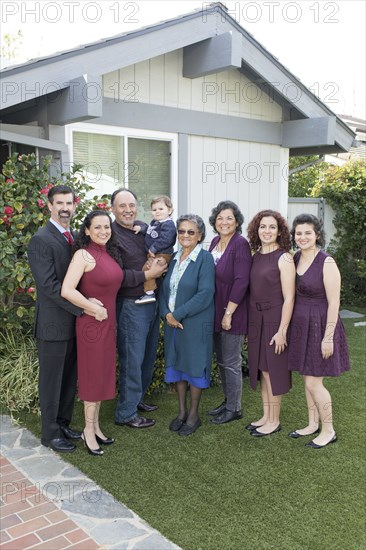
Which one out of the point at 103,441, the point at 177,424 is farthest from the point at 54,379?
the point at 177,424

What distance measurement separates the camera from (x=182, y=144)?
25.3 feet

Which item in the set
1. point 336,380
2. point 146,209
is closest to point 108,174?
point 146,209

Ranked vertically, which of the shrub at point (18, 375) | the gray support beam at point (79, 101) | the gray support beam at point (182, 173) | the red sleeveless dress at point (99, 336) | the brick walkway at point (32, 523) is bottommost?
the brick walkway at point (32, 523)

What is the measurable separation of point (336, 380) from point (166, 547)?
366 cm

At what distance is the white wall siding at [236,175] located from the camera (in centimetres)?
797

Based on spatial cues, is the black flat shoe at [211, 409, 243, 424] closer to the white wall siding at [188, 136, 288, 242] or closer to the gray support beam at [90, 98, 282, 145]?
the white wall siding at [188, 136, 288, 242]

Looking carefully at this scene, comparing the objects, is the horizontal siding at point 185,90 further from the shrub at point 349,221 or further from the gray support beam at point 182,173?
the shrub at point 349,221

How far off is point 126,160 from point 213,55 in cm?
188

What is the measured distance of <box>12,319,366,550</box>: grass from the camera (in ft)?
10.8

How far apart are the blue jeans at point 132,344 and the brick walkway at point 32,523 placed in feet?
3.80

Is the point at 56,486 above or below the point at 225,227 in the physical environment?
below

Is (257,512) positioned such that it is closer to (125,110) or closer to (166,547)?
(166,547)

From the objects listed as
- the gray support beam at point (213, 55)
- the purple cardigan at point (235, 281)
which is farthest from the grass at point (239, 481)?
the gray support beam at point (213, 55)

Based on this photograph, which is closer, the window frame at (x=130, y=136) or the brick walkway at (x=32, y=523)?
the brick walkway at (x=32, y=523)
